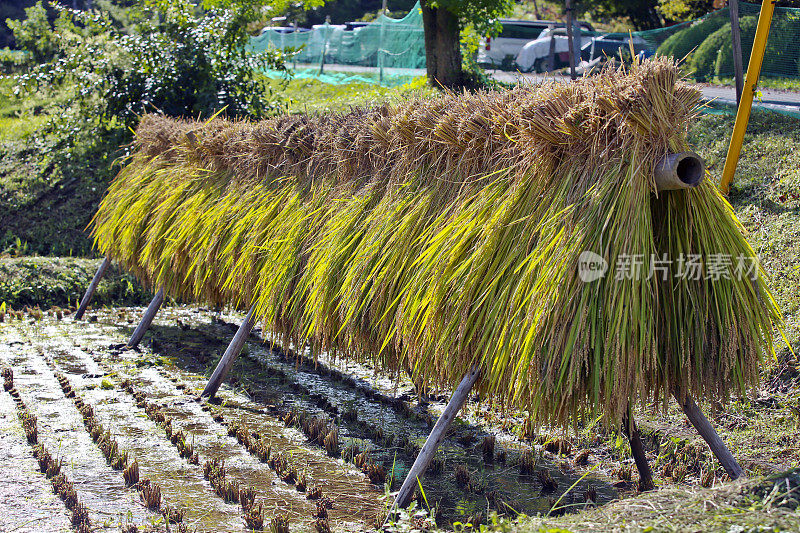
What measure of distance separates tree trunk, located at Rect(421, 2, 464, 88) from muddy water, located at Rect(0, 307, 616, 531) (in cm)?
640

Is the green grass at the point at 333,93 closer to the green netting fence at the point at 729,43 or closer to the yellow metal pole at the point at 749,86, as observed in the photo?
the green netting fence at the point at 729,43

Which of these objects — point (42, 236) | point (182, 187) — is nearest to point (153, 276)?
point (182, 187)

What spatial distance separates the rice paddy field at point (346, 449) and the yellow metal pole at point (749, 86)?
54 cm

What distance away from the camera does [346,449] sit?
4.66 meters

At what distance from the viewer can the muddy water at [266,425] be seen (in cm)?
395

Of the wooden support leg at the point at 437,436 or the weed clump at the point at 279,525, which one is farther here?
the wooden support leg at the point at 437,436

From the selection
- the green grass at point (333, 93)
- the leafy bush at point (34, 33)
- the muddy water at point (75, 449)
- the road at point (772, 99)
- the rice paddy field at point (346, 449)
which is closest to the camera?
the rice paddy field at point (346, 449)

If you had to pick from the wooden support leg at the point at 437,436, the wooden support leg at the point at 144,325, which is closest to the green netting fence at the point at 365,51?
the wooden support leg at the point at 144,325

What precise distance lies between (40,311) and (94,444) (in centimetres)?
436

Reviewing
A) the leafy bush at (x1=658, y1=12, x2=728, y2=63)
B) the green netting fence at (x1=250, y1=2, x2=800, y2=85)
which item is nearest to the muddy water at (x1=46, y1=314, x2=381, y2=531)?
the green netting fence at (x1=250, y1=2, x2=800, y2=85)

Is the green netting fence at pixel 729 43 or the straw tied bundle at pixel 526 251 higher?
the green netting fence at pixel 729 43

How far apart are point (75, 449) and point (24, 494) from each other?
644 mm

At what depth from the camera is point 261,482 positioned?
4184 mm

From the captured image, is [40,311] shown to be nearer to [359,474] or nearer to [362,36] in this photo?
[359,474]
